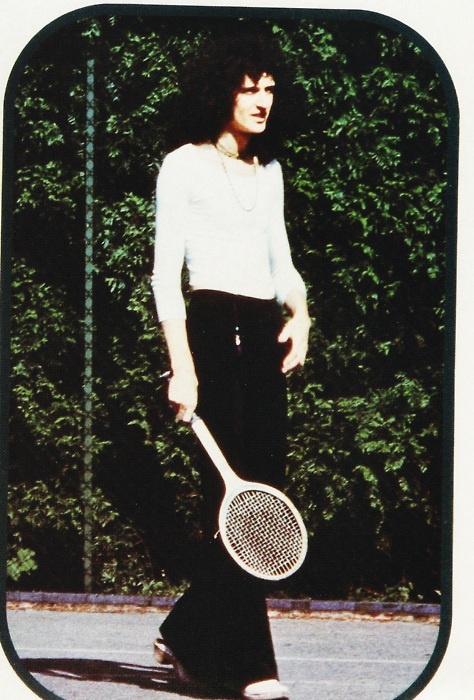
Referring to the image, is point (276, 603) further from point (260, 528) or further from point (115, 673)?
point (115, 673)

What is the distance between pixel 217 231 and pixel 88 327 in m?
0.59

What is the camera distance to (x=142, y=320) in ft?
15.1

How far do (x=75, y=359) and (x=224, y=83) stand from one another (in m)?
1.13

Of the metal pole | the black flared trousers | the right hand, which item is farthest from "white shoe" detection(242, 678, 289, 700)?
the right hand

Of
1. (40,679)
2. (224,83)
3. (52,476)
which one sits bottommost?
(40,679)

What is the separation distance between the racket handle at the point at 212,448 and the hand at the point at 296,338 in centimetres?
36

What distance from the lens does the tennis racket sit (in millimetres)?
4484

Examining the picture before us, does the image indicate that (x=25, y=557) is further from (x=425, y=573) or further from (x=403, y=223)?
(x=403, y=223)

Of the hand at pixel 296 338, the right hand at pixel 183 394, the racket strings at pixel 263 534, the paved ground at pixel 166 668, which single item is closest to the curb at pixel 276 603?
Result: the paved ground at pixel 166 668

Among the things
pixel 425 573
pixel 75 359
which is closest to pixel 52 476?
pixel 75 359

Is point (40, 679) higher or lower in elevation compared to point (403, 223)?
lower

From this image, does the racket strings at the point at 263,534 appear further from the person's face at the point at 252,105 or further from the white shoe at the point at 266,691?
the person's face at the point at 252,105

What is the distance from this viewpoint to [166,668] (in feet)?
14.9

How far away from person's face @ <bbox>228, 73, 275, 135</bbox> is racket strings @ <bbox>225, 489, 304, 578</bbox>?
1307mm
